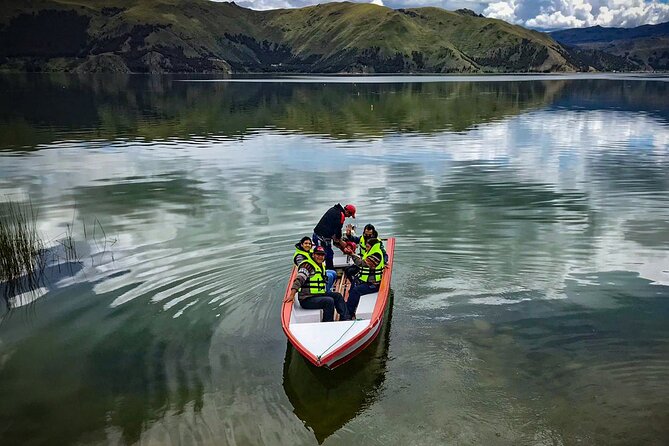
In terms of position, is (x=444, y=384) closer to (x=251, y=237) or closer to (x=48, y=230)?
(x=251, y=237)

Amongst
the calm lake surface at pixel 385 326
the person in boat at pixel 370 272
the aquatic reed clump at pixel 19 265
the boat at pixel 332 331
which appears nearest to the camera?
the calm lake surface at pixel 385 326

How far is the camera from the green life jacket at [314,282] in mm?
12922

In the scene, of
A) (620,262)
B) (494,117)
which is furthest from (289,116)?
(620,262)

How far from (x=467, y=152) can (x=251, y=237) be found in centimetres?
2459

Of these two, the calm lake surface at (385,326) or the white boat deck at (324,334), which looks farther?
the white boat deck at (324,334)

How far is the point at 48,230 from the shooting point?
70.7 ft

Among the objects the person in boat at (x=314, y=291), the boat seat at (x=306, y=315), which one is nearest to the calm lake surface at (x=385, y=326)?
the boat seat at (x=306, y=315)

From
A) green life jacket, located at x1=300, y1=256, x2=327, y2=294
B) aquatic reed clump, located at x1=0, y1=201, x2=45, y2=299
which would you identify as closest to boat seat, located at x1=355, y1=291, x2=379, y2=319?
green life jacket, located at x1=300, y1=256, x2=327, y2=294

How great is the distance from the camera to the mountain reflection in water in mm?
10016

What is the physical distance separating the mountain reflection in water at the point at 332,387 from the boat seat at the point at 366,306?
2.57 ft

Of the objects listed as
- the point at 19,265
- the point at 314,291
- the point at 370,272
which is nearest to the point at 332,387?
the point at 314,291

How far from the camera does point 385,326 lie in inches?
534

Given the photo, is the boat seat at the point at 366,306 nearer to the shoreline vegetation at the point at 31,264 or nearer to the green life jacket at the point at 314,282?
the green life jacket at the point at 314,282

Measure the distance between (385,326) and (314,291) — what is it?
84.0 inches
